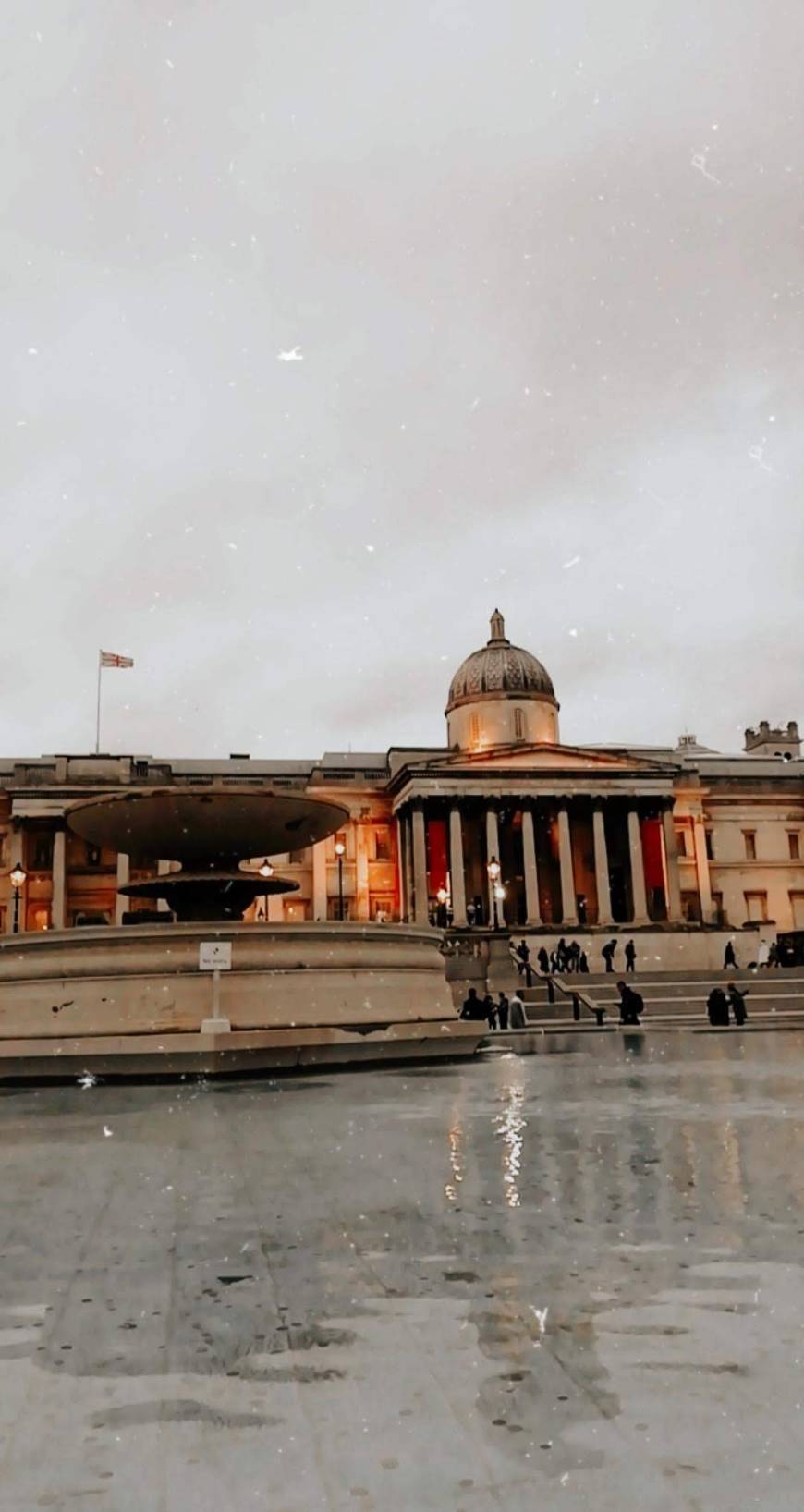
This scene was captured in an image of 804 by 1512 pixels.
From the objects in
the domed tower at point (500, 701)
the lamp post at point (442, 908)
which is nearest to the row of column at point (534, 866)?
the lamp post at point (442, 908)

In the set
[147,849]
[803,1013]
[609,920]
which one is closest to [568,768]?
[609,920]

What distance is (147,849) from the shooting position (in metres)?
21.2

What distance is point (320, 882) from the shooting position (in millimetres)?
64625

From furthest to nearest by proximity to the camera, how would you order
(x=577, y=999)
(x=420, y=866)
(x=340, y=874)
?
(x=420, y=866) < (x=340, y=874) < (x=577, y=999)

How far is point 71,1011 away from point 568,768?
153 ft

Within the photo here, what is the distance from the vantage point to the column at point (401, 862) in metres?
62.8

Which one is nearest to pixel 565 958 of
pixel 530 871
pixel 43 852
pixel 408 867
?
pixel 530 871

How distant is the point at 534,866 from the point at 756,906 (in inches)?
691

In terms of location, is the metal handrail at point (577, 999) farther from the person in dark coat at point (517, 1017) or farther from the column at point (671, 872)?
the column at point (671, 872)

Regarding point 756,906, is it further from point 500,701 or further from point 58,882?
point 58,882

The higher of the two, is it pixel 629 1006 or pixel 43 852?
pixel 43 852

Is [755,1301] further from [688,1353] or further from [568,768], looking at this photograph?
[568,768]

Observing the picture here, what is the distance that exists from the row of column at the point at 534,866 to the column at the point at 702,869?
15.6 ft

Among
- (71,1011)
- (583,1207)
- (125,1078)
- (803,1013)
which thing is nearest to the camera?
(583,1207)
